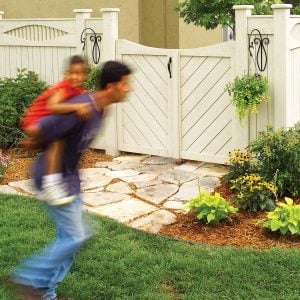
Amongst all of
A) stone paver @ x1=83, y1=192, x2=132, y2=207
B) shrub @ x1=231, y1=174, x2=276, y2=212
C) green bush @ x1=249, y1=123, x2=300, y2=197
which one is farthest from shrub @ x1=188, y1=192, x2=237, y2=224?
stone paver @ x1=83, y1=192, x2=132, y2=207

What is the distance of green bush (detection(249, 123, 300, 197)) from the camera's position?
6.94 m

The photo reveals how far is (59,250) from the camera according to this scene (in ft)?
14.2

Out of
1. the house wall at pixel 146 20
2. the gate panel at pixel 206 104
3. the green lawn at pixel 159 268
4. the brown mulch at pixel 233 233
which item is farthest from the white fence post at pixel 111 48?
the house wall at pixel 146 20

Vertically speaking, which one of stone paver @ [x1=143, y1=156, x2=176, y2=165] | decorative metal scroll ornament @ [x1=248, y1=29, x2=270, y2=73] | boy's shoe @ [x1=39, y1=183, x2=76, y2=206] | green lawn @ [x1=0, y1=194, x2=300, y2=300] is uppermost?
decorative metal scroll ornament @ [x1=248, y1=29, x2=270, y2=73]

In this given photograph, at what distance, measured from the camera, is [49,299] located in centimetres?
460

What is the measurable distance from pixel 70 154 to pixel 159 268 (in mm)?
1432

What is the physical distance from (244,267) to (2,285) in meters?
1.74

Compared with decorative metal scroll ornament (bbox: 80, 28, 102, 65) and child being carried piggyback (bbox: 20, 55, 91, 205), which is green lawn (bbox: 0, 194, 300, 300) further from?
decorative metal scroll ornament (bbox: 80, 28, 102, 65)

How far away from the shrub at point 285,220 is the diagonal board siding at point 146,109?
10.0 ft

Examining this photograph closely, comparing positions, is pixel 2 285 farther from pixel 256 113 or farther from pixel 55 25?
pixel 55 25

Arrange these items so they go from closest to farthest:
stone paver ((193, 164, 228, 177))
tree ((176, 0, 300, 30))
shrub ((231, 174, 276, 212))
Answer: shrub ((231, 174, 276, 212)) → stone paver ((193, 164, 228, 177)) → tree ((176, 0, 300, 30))

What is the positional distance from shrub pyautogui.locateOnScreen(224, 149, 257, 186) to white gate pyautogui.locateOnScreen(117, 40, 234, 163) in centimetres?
91

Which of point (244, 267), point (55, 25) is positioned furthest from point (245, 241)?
point (55, 25)

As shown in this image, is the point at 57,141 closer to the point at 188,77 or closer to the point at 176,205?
the point at 176,205
